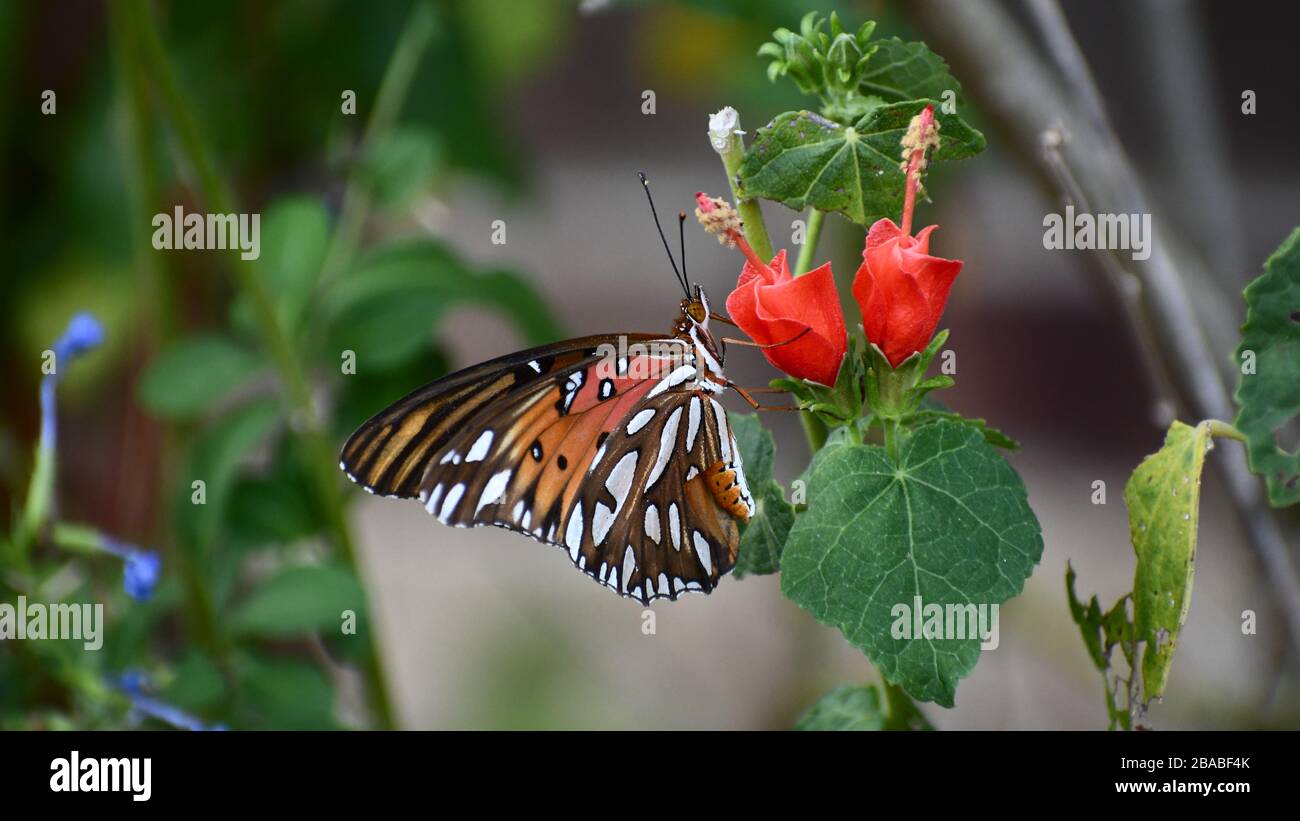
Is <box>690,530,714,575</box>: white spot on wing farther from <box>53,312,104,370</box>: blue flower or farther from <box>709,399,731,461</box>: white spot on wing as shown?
<box>53,312,104,370</box>: blue flower

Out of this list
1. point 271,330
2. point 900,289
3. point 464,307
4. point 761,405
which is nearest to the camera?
point 900,289

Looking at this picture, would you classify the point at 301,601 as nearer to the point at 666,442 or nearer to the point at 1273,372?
the point at 666,442

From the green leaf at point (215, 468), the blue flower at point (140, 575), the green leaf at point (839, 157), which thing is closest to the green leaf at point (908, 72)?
the green leaf at point (839, 157)

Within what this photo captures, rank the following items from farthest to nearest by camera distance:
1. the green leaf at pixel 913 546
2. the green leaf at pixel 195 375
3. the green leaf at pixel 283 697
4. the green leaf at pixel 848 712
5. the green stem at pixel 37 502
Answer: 1. the green leaf at pixel 195 375
2. the green leaf at pixel 283 697
3. the green stem at pixel 37 502
4. the green leaf at pixel 848 712
5. the green leaf at pixel 913 546

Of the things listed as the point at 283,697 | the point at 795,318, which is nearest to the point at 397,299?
the point at 283,697

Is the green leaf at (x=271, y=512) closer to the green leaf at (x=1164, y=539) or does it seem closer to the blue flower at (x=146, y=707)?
the blue flower at (x=146, y=707)
